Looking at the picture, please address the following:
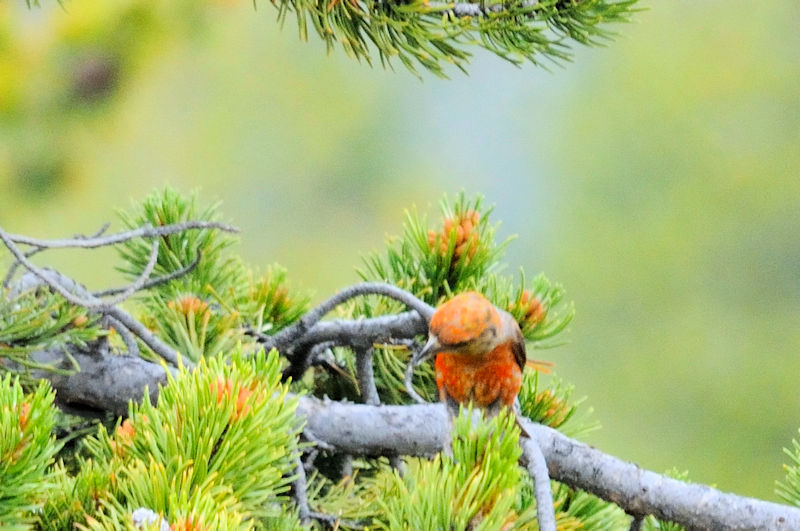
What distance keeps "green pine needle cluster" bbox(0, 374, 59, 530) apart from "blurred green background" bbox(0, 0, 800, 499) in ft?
6.48

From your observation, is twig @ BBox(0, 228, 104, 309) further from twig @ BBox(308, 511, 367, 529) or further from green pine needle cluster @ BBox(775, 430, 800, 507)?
green pine needle cluster @ BBox(775, 430, 800, 507)

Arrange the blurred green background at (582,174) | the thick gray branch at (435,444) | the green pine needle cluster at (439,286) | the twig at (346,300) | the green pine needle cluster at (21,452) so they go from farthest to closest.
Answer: the blurred green background at (582,174) < the green pine needle cluster at (439,286) < the twig at (346,300) < the thick gray branch at (435,444) < the green pine needle cluster at (21,452)

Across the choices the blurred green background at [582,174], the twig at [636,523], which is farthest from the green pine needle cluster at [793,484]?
the blurred green background at [582,174]

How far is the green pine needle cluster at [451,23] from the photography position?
1.51 ft

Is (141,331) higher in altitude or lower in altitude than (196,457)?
higher

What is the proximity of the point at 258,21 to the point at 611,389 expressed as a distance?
1452 millimetres

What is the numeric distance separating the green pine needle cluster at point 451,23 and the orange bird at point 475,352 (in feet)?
0.45

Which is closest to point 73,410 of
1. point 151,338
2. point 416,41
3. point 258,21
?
point 151,338

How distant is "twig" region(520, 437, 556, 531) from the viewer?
34 cm

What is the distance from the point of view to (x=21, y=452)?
312mm

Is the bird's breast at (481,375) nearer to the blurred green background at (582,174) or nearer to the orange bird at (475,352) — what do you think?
the orange bird at (475,352)

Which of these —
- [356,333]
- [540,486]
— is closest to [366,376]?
[356,333]

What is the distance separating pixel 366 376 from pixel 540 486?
0.77 feet

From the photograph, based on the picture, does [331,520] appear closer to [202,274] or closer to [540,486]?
[540,486]
